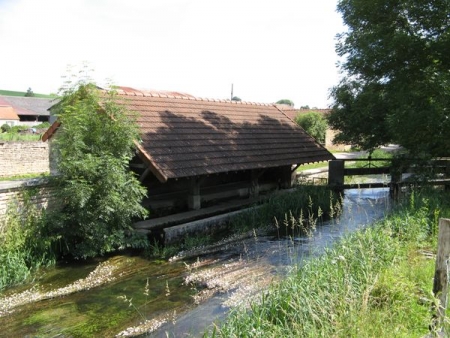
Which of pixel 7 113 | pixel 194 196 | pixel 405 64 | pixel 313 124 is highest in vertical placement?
pixel 7 113

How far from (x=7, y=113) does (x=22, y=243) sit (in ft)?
145

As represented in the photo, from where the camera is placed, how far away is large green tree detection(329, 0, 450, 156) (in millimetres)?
9992

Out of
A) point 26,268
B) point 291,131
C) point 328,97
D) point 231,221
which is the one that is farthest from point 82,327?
point 328,97

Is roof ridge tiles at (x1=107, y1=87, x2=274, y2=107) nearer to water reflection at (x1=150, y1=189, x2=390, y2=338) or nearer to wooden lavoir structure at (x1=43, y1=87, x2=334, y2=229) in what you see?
wooden lavoir structure at (x1=43, y1=87, x2=334, y2=229)

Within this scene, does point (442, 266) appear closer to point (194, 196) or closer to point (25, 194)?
point (25, 194)

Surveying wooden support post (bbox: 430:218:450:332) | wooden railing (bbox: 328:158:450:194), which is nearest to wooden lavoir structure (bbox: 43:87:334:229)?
wooden railing (bbox: 328:158:450:194)

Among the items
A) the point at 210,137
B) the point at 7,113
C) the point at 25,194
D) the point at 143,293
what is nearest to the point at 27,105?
the point at 7,113

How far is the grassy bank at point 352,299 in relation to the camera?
11.5 feet

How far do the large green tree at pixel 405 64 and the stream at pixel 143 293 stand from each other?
4392 mm

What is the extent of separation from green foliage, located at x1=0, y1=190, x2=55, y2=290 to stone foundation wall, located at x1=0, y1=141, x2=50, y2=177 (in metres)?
10.3

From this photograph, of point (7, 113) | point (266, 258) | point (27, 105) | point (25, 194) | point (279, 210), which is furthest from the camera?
point (27, 105)

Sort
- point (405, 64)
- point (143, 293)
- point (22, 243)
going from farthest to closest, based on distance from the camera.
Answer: point (405, 64) → point (22, 243) → point (143, 293)

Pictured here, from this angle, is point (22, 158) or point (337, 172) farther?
point (22, 158)

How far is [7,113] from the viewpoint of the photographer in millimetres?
44875
